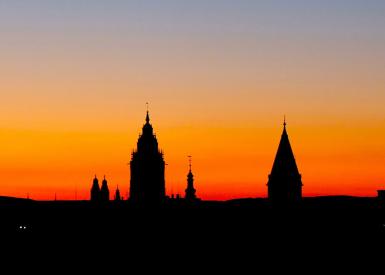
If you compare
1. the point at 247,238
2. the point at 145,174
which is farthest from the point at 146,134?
the point at 247,238

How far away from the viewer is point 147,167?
185625 mm

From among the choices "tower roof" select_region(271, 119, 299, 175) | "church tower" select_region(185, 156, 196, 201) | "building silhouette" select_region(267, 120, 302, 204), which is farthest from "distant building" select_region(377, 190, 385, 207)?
"tower roof" select_region(271, 119, 299, 175)

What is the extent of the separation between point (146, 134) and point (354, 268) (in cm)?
8776

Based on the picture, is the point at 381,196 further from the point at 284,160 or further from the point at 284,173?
the point at 284,160

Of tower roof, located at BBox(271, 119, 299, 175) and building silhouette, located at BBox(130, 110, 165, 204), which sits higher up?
building silhouette, located at BBox(130, 110, 165, 204)

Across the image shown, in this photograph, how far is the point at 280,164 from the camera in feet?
352

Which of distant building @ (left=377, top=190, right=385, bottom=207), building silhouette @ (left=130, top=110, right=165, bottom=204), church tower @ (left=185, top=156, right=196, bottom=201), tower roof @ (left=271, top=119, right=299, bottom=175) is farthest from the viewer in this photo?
building silhouette @ (left=130, top=110, right=165, bottom=204)

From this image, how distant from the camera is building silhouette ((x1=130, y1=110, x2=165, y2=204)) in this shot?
7288 inches

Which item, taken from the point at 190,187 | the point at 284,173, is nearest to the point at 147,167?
the point at 190,187

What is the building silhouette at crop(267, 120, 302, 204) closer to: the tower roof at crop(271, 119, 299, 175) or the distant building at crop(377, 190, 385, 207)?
the tower roof at crop(271, 119, 299, 175)

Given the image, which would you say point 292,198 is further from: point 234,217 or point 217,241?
point 234,217

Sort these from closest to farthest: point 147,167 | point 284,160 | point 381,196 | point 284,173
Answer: point 284,160
point 284,173
point 381,196
point 147,167

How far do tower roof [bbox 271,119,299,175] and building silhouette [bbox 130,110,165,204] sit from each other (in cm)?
7782

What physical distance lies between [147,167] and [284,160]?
266 ft
